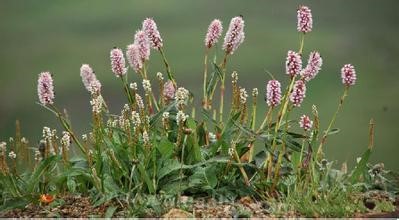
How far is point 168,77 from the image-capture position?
530 centimetres

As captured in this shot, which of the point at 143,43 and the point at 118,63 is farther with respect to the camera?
the point at 143,43

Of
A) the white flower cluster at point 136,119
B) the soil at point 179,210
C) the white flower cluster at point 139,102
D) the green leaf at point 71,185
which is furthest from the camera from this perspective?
the green leaf at point 71,185

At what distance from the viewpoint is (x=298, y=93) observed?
468 centimetres

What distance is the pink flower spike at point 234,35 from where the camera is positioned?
5.02 m

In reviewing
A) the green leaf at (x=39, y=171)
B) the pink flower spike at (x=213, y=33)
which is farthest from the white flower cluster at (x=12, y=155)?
the pink flower spike at (x=213, y=33)

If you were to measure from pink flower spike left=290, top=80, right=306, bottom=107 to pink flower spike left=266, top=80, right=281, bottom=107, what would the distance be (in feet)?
0.26

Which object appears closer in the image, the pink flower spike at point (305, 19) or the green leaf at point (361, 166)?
the pink flower spike at point (305, 19)

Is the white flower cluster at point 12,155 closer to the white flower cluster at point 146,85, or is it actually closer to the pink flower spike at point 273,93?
the white flower cluster at point 146,85

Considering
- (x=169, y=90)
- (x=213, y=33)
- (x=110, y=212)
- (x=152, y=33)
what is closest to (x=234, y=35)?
(x=213, y=33)

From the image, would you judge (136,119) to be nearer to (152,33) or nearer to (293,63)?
(152,33)

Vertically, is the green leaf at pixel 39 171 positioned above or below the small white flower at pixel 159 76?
below

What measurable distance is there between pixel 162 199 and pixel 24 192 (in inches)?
33.0

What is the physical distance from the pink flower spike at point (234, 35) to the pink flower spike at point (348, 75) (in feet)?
2.16

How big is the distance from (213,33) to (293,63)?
0.70 metres
